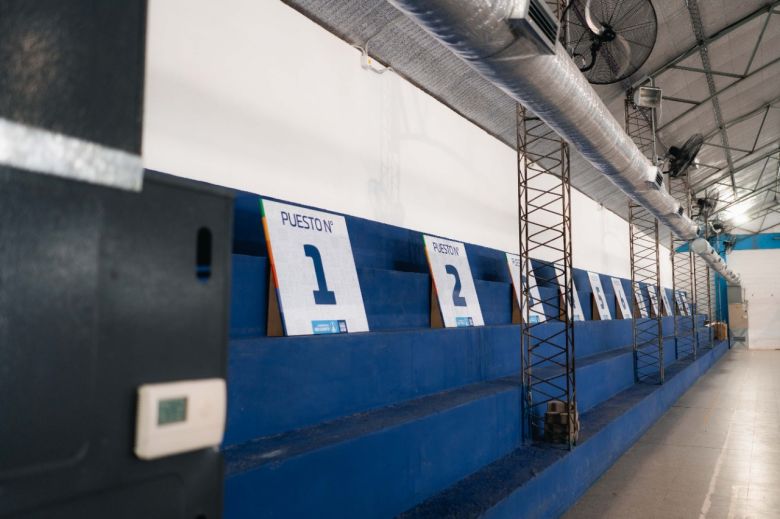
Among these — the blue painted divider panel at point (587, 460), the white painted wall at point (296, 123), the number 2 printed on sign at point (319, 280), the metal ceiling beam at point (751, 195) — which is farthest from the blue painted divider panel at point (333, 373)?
the metal ceiling beam at point (751, 195)

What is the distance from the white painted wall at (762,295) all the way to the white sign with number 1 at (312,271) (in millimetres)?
20539

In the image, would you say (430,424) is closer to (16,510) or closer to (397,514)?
(397,514)

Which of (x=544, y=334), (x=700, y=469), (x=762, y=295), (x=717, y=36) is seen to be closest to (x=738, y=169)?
(x=717, y=36)

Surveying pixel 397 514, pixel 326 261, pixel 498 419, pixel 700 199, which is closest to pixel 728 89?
pixel 700 199

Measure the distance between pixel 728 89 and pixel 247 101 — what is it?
8.35 meters

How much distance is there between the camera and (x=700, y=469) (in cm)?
449

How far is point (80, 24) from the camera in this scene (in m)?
0.61

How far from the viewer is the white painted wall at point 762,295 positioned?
1873 cm

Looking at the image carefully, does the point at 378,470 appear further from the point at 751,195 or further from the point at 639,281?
the point at 751,195

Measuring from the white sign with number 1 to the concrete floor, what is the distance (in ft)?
6.98

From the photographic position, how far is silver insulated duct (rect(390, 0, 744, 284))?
198 cm

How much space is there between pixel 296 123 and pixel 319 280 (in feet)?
3.75

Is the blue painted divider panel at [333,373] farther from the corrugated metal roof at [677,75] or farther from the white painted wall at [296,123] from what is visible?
the corrugated metal roof at [677,75]

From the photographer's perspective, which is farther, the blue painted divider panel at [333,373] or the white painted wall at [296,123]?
the white painted wall at [296,123]
